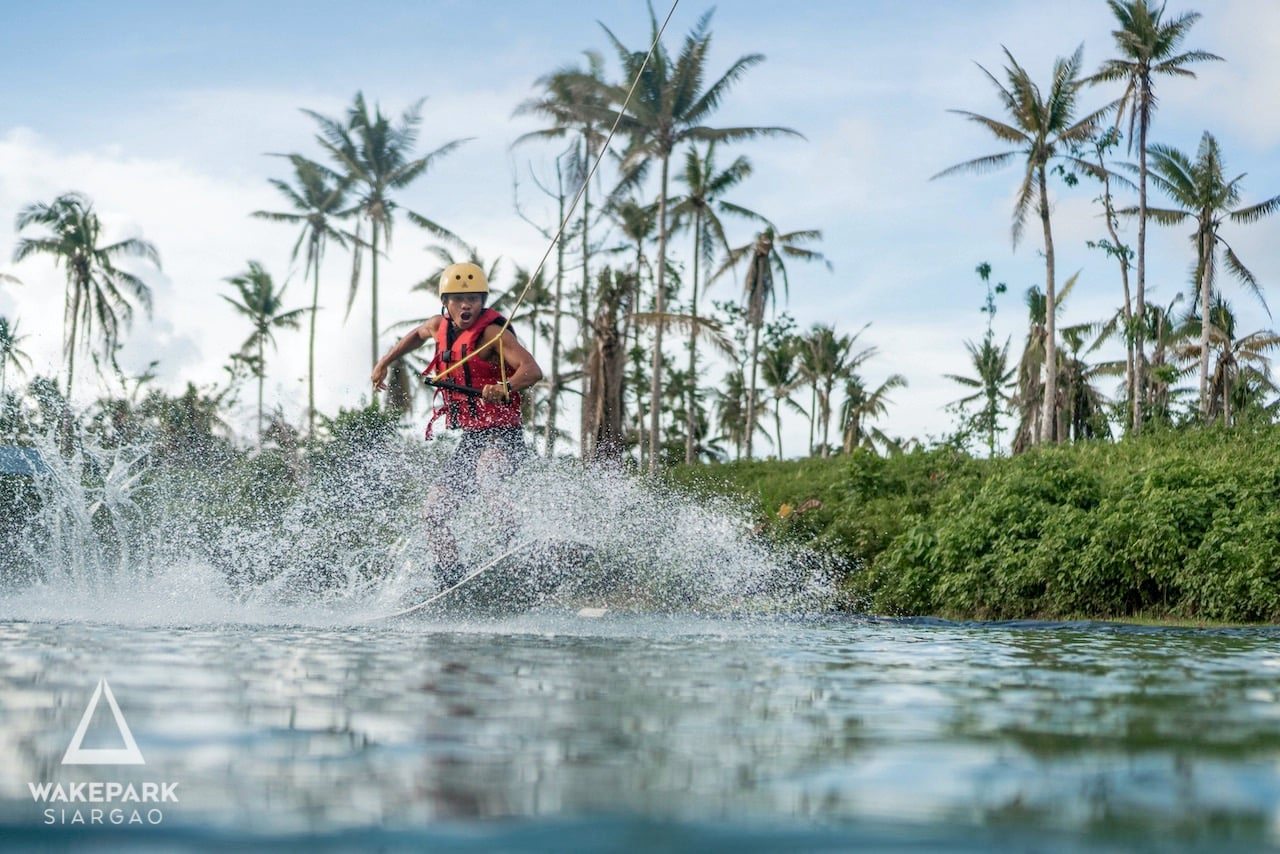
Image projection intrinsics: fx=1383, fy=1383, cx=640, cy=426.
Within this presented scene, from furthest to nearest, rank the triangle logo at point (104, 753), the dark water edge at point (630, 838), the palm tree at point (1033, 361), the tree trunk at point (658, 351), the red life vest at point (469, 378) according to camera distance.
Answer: the palm tree at point (1033, 361) → the tree trunk at point (658, 351) → the red life vest at point (469, 378) → the triangle logo at point (104, 753) → the dark water edge at point (630, 838)

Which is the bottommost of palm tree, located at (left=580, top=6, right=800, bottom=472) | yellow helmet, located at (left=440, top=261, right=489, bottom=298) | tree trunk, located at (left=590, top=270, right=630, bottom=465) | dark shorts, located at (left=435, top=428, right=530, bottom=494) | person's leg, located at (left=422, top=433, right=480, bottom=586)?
person's leg, located at (left=422, top=433, right=480, bottom=586)

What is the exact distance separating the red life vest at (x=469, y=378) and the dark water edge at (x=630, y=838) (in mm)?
7984

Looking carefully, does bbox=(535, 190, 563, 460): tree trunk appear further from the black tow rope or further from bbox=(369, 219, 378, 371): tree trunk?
the black tow rope

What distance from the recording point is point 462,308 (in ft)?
33.8

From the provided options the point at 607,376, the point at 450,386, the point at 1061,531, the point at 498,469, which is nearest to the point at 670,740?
the point at 450,386

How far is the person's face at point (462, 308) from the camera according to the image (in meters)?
10.3

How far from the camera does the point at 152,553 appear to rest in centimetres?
1301

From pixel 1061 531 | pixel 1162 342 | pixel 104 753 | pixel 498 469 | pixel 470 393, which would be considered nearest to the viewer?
pixel 104 753

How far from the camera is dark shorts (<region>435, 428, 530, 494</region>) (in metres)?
9.81

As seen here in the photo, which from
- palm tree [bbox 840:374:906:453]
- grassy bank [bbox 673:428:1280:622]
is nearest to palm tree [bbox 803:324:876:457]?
palm tree [bbox 840:374:906:453]

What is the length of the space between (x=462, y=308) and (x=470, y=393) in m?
0.94

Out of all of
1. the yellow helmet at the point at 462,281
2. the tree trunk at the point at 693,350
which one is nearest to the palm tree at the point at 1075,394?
the tree trunk at the point at 693,350

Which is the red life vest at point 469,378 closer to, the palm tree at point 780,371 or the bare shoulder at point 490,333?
the bare shoulder at point 490,333

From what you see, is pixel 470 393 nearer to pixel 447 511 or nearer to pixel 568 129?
pixel 447 511
